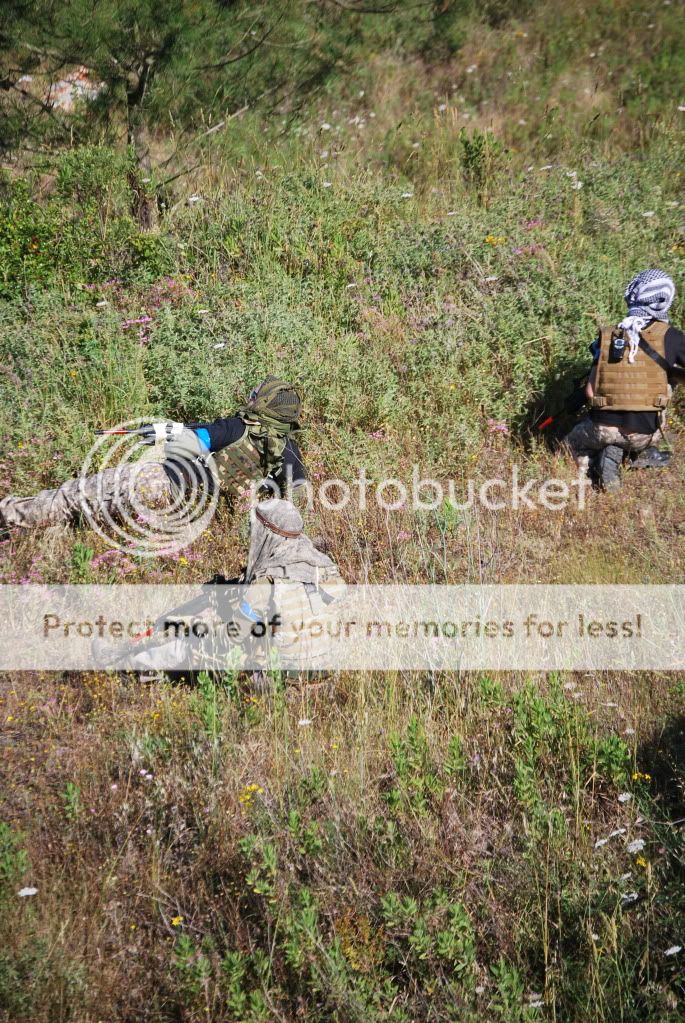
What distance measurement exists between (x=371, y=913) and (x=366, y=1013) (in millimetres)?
416

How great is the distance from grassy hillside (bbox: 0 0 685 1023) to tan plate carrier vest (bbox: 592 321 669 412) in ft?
1.81

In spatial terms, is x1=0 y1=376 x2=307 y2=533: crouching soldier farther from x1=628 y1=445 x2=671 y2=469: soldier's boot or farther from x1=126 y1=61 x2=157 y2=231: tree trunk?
x1=126 y1=61 x2=157 y2=231: tree trunk

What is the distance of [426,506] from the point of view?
6.21 meters

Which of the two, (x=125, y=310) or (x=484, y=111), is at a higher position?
(x=484, y=111)

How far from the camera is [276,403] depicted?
623 centimetres

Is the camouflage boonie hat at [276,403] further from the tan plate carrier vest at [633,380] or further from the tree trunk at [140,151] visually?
the tree trunk at [140,151]

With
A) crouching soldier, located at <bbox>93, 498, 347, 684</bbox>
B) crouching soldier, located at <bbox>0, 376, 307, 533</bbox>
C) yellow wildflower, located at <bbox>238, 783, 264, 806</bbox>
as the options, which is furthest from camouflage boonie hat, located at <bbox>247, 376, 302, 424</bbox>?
yellow wildflower, located at <bbox>238, 783, 264, 806</bbox>

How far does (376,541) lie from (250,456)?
1.04 metres

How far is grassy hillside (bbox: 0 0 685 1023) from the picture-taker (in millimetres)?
3238

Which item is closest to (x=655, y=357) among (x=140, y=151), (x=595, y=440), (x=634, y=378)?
(x=634, y=378)

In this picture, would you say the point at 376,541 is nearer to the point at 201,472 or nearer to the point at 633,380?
the point at 201,472

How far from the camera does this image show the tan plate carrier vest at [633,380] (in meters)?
6.53

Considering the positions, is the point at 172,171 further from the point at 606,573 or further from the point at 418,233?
the point at 606,573

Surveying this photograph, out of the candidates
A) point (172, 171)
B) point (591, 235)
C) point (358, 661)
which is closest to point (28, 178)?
point (172, 171)
